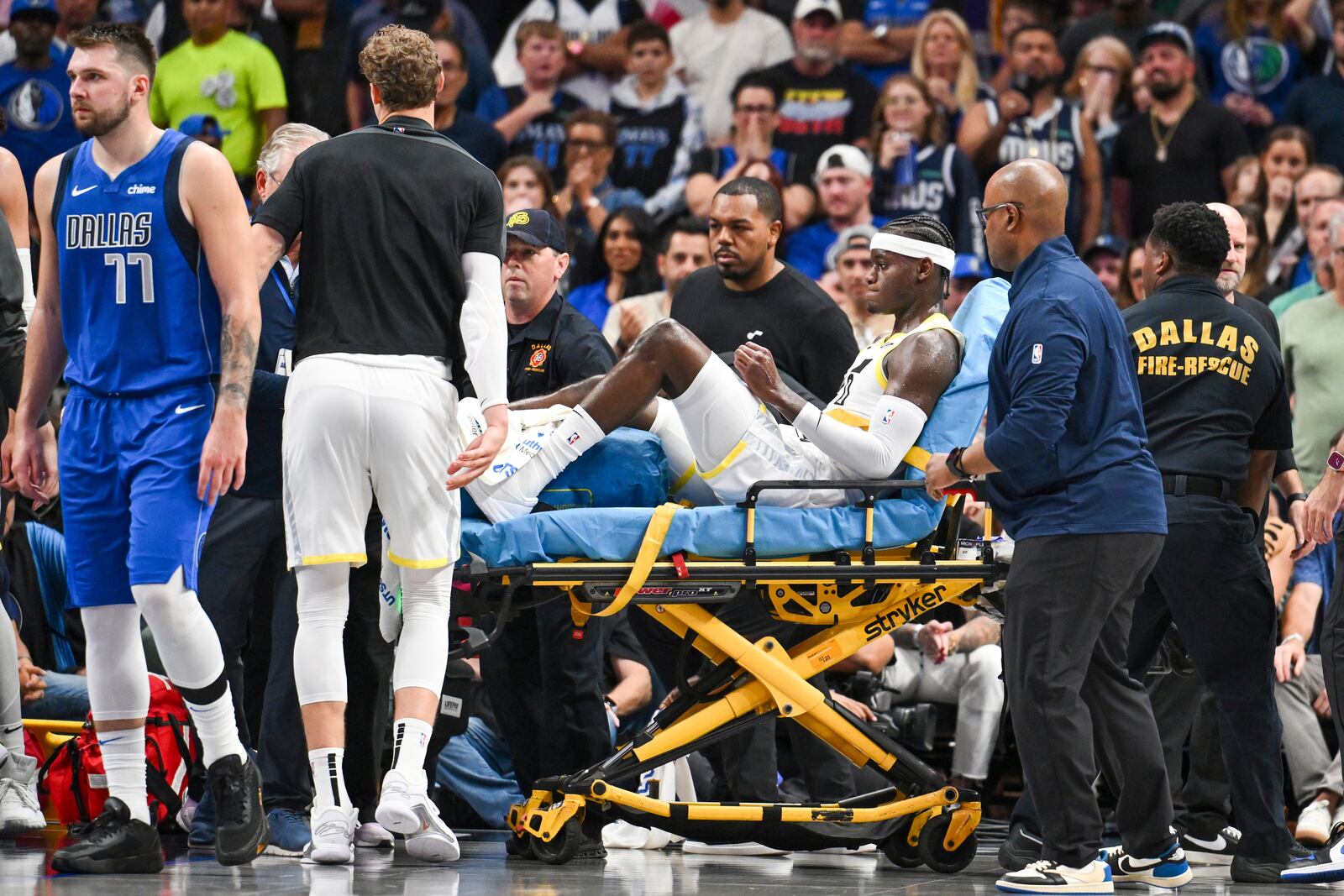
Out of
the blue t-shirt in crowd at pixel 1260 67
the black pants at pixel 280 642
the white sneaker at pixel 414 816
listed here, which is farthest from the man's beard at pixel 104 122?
the blue t-shirt in crowd at pixel 1260 67

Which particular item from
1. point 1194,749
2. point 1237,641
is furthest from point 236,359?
point 1194,749

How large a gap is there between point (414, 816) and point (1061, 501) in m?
1.98

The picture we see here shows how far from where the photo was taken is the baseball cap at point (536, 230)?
21.1 feet

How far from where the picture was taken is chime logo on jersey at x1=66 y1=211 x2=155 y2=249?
5051 mm

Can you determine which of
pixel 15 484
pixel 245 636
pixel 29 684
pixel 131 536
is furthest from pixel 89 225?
pixel 29 684

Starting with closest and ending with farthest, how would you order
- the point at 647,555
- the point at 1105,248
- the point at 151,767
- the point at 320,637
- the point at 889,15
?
the point at 320,637, the point at 647,555, the point at 151,767, the point at 1105,248, the point at 889,15

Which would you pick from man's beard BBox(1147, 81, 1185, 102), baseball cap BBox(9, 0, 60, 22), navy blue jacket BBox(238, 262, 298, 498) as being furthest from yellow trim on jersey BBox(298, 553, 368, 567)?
man's beard BBox(1147, 81, 1185, 102)

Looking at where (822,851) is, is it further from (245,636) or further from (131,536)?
(131,536)

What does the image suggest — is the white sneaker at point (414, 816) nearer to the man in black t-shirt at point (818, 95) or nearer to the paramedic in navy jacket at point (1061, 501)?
the paramedic in navy jacket at point (1061, 501)

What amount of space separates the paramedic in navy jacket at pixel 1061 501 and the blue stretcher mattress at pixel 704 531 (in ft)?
1.34

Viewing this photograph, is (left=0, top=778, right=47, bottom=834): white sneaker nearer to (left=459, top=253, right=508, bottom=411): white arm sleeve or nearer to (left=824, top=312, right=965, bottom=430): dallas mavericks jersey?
(left=459, top=253, right=508, bottom=411): white arm sleeve

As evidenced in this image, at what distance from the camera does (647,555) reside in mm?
5430

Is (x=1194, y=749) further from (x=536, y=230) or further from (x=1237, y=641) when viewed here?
(x=536, y=230)

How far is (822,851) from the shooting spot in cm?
641
